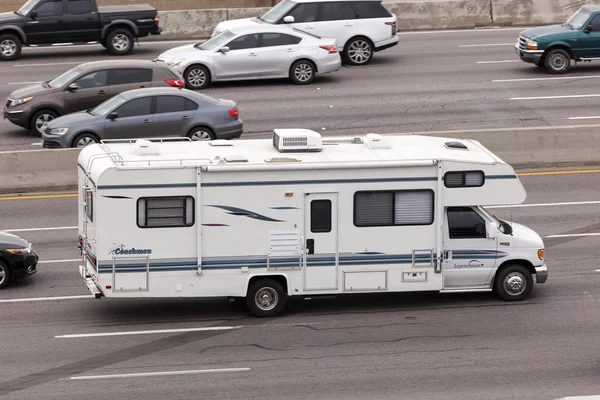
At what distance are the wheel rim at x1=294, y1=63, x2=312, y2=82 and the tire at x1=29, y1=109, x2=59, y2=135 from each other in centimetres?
754

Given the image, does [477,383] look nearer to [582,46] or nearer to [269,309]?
[269,309]

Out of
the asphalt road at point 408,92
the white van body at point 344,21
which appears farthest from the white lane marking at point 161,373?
the white van body at point 344,21

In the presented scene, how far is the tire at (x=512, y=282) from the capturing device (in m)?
17.3

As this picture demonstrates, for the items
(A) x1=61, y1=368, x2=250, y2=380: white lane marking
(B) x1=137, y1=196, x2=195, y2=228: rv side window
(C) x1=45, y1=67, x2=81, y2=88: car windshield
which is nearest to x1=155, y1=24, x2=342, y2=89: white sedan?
(C) x1=45, y1=67, x2=81, y2=88: car windshield

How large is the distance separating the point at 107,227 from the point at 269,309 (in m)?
2.61

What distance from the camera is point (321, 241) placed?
54.4 feet

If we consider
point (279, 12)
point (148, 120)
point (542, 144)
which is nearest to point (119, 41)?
point (279, 12)

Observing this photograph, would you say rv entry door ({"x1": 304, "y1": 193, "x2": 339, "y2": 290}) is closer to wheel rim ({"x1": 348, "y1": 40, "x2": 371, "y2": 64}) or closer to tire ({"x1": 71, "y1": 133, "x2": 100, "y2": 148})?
tire ({"x1": 71, "y1": 133, "x2": 100, "y2": 148})

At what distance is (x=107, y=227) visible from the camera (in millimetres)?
16078

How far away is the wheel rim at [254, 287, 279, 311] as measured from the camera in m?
16.6

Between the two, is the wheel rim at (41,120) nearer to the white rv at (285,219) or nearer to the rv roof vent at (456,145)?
the white rv at (285,219)

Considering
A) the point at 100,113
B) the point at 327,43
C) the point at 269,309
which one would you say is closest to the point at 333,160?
the point at 269,309

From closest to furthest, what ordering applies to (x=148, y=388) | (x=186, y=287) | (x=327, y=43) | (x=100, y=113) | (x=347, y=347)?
(x=148, y=388), (x=347, y=347), (x=186, y=287), (x=100, y=113), (x=327, y=43)

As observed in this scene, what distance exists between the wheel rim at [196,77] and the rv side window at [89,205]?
14754 millimetres
